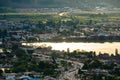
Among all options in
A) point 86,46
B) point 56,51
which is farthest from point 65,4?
point 56,51

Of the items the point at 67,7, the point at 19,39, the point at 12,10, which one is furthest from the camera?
the point at 67,7

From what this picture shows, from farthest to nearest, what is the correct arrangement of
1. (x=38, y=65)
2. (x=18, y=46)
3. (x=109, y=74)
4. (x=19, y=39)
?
(x=19, y=39) < (x=18, y=46) < (x=38, y=65) < (x=109, y=74)

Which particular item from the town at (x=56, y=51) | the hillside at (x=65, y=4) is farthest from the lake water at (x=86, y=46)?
the hillside at (x=65, y=4)

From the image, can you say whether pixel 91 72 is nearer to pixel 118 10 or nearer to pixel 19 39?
pixel 19 39

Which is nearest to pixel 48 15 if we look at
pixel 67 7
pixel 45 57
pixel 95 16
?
pixel 95 16

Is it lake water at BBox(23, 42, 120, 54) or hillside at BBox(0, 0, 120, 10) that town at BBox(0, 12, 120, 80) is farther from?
hillside at BBox(0, 0, 120, 10)

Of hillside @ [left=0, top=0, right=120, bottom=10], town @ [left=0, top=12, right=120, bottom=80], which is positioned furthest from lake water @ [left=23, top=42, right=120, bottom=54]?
hillside @ [left=0, top=0, right=120, bottom=10]
